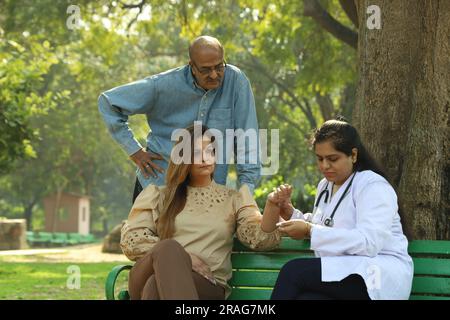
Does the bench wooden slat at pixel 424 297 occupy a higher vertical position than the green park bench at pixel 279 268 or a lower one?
lower

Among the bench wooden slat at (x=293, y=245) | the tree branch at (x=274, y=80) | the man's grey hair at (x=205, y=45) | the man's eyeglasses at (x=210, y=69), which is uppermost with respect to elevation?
the tree branch at (x=274, y=80)

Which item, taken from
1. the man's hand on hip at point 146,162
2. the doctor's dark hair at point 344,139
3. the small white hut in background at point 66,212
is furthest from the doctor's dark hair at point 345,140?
the small white hut in background at point 66,212

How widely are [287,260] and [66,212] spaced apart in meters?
47.9

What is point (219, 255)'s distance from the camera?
16.8ft

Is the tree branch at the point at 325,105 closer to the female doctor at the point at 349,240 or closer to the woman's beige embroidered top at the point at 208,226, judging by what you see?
the woman's beige embroidered top at the point at 208,226

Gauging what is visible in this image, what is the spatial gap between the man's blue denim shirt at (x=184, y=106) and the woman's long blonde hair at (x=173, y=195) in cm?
40

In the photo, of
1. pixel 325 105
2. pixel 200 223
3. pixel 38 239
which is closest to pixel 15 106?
pixel 200 223

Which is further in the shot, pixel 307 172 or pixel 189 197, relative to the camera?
pixel 307 172

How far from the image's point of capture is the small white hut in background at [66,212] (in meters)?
50.0

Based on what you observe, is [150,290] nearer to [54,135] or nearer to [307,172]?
[307,172]

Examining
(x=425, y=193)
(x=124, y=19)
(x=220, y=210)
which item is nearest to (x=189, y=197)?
(x=220, y=210)

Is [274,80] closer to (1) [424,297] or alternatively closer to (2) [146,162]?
(2) [146,162]
